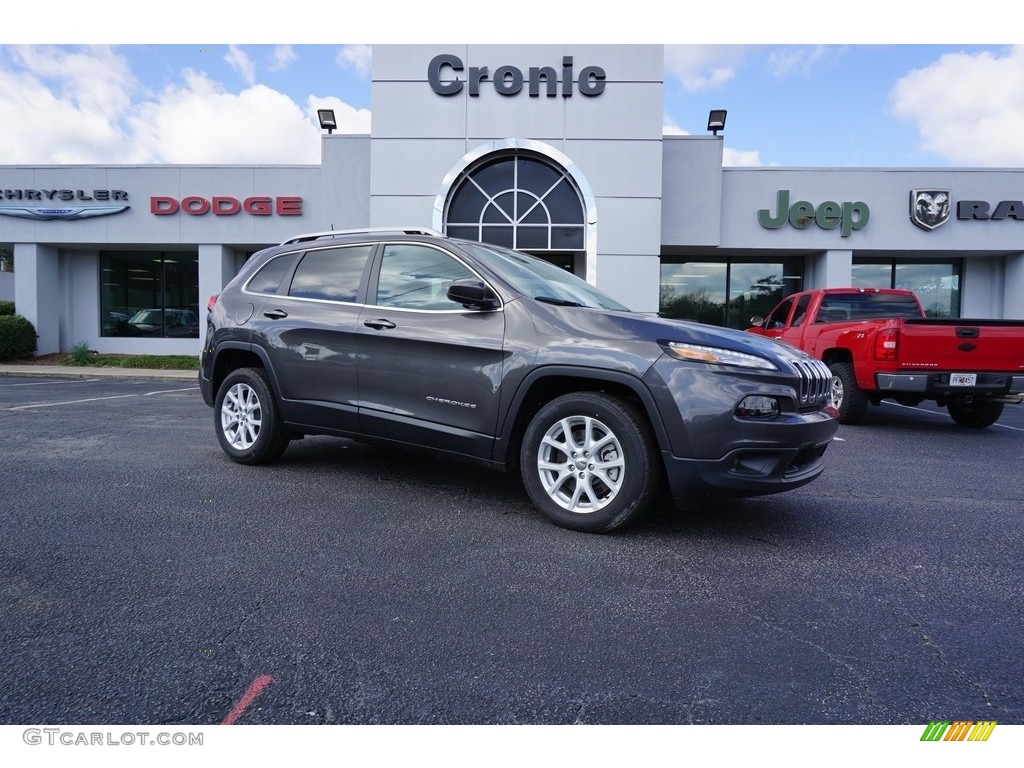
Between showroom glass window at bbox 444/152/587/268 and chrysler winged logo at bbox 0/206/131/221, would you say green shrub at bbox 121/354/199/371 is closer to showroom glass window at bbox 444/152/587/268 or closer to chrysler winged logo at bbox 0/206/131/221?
chrysler winged logo at bbox 0/206/131/221

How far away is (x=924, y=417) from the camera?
9742mm

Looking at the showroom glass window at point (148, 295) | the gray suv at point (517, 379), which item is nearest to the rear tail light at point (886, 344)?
the gray suv at point (517, 379)

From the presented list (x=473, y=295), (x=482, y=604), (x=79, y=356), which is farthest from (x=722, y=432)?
(x=79, y=356)

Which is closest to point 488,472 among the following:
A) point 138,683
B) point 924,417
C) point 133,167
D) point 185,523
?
point 185,523

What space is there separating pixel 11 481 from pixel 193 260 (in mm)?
16440

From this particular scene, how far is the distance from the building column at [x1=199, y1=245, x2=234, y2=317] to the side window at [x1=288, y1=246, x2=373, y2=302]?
47.8ft

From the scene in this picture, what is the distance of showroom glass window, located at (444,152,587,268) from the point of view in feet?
Result: 49.4

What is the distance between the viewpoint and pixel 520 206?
1512 centimetres

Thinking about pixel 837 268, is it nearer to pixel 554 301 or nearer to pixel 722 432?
pixel 554 301

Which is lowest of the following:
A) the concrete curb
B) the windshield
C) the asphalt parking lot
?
the asphalt parking lot

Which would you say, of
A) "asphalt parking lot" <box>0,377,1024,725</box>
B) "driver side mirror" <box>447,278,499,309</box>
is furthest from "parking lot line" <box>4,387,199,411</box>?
"driver side mirror" <box>447,278,499,309</box>

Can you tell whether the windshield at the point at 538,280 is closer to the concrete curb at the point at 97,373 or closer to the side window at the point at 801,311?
the side window at the point at 801,311

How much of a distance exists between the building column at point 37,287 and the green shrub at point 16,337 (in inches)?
15.0

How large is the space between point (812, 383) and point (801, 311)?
6731mm
